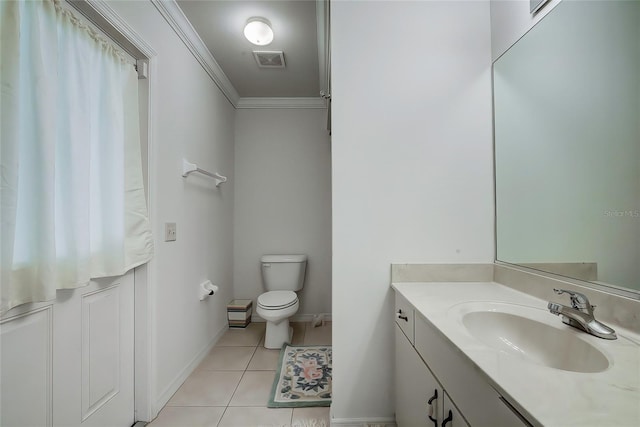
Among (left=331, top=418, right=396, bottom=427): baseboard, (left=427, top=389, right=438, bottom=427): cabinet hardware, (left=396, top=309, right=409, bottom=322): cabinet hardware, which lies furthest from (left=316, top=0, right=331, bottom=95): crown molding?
(left=331, top=418, right=396, bottom=427): baseboard

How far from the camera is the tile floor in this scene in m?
1.35

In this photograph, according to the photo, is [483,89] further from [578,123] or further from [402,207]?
[402,207]

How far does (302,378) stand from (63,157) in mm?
1719

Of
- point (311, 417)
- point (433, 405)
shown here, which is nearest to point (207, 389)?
point (311, 417)

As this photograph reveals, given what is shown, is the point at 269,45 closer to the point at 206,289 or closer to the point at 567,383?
the point at 206,289

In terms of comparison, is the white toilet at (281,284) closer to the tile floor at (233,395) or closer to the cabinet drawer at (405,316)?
the tile floor at (233,395)

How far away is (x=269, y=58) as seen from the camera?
2082mm

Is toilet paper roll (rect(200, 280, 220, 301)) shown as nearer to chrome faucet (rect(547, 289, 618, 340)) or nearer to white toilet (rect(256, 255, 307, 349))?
white toilet (rect(256, 255, 307, 349))

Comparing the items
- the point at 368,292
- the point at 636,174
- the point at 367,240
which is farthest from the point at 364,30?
the point at 368,292

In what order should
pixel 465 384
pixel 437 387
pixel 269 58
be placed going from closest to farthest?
1. pixel 465 384
2. pixel 437 387
3. pixel 269 58

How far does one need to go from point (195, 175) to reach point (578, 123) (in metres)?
2.07

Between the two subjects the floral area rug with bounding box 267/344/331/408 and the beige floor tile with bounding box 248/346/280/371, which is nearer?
the floral area rug with bounding box 267/344/331/408

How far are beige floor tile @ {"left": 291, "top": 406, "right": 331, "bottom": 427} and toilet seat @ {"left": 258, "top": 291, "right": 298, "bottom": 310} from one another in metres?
0.74

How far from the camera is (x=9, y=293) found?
2.50ft
